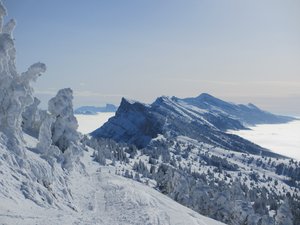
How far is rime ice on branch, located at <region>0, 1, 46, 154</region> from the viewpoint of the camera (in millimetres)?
63969

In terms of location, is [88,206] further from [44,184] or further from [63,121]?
[63,121]

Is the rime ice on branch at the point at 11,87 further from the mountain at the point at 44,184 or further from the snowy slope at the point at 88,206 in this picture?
the snowy slope at the point at 88,206

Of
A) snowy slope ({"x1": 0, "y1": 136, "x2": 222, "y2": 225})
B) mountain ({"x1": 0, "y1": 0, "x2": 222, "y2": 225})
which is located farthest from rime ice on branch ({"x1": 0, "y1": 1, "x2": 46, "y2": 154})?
snowy slope ({"x1": 0, "y1": 136, "x2": 222, "y2": 225})

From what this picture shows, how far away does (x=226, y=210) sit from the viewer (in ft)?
402

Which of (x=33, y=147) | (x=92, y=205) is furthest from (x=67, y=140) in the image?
(x=92, y=205)

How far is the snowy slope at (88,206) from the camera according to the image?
143 ft

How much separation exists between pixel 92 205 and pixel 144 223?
465 inches

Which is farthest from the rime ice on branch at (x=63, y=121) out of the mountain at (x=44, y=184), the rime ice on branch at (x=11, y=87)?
the rime ice on branch at (x=11, y=87)

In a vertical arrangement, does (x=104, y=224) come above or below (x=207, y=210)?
above

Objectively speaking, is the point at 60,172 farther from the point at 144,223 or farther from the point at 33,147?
the point at 144,223

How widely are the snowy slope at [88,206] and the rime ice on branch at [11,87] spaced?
19.4 ft

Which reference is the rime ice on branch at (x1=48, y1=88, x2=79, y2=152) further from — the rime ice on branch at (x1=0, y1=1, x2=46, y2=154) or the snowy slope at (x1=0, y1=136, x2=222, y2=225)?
the rime ice on branch at (x1=0, y1=1, x2=46, y2=154)

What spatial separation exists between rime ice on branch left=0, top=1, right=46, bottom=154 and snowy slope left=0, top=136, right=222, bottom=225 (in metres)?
5.93

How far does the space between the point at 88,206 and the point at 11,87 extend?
25175mm
